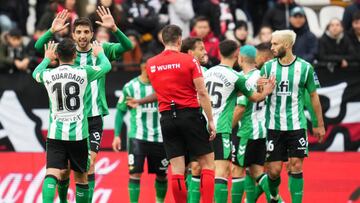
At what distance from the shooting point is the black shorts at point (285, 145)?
14.0 m

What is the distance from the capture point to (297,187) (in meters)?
13.9

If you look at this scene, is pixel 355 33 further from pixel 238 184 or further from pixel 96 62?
pixel 96 62

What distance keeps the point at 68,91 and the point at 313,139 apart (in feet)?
24.3

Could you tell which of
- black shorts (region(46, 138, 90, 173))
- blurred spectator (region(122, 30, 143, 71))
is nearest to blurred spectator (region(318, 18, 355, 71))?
blurred spectator (region(122, 30, 143, 71))

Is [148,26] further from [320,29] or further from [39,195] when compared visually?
[39,195]

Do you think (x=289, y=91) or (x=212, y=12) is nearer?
(x=289, y=91)

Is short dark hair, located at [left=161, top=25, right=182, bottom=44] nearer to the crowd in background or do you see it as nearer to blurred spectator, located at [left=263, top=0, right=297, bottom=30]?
the crowd in background

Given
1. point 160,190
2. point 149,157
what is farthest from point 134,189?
point 149,157

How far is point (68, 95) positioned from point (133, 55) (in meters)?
7.37

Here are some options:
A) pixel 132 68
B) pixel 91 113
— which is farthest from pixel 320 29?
pixel 91 113

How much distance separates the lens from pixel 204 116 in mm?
13062

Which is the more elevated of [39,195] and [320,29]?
[320,29]

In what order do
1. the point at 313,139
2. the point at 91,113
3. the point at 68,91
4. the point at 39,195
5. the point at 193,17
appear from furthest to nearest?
1. the point at 193,17
2. the point at 313,139
3. the point at 39,195
4. the point at 91,113
5. the point at 68,91

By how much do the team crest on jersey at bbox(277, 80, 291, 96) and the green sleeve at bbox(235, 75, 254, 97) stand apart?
50 centimetres
